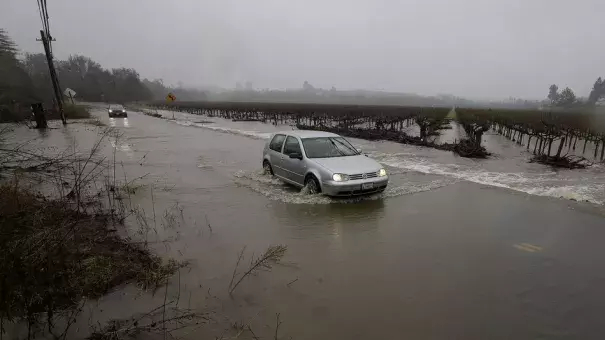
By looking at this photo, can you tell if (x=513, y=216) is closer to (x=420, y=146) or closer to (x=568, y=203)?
(x=568, y=203)

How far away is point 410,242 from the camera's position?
5664 millimetres

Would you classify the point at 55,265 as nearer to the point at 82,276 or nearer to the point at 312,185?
the point at 82,276

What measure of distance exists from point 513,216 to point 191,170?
32.1 ft

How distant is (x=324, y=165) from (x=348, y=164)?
1.83 ft

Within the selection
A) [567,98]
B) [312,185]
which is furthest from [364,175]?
[567,98]

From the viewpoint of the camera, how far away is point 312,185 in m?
7.81

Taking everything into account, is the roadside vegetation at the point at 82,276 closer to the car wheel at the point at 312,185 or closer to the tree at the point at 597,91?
the car wheel at the point at 312,185

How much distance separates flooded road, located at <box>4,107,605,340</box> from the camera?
3.58 meters

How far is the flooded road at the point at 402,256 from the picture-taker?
11.7 feet

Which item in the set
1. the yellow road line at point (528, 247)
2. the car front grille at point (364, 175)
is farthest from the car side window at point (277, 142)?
the yellow road line at point (528, 247)

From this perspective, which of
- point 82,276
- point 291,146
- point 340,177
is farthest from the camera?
point 291,146

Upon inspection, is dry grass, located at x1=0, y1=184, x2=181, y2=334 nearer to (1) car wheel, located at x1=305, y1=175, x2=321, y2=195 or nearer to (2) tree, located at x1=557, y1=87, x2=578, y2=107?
(1) car wheel, located at x1=305, y1=175, x2=321, y2=195

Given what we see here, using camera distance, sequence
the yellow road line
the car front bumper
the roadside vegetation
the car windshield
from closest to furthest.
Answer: the roadside vegetation
the yellow road line
the car front bumper
the car windshield

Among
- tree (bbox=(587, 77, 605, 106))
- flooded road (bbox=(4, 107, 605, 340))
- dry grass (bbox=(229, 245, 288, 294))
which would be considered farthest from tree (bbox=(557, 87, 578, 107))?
dry grass (bbox=(229, 245, 288, 294))
